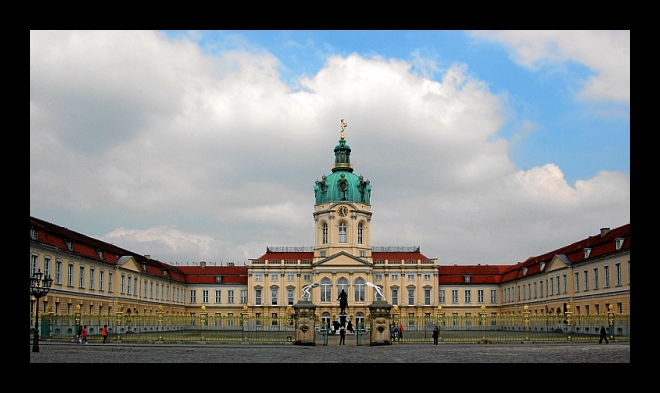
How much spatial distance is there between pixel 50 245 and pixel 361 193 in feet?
158

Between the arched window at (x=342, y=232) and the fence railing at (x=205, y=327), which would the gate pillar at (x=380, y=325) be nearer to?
the fence railing at (x=205, y=327)

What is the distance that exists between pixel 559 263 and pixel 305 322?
124 feet

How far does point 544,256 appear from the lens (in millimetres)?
81500

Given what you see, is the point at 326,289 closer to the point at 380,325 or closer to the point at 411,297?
the point at 411,297

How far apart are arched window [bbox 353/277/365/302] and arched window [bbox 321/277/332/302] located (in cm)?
308

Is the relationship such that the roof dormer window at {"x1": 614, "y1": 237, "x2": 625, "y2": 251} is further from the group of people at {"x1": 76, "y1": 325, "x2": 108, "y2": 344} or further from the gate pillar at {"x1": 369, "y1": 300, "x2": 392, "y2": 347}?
the group of people at {"x1": 76, "y1": 325, "x2": 108, "y2": 344}

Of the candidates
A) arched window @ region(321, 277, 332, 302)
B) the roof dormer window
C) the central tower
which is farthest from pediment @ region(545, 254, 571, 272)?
arched window @ region(321, 277, 332, 302)

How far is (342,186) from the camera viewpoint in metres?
91.7

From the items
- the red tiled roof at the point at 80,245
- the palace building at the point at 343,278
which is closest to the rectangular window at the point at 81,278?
the red tiled roof at the point at 80,245

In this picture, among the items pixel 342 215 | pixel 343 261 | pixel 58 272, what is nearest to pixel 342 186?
pixel 342 215

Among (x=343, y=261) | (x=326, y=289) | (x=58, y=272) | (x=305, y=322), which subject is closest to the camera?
(x=305, y=322)

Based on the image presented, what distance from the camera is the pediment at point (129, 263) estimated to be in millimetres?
66625
